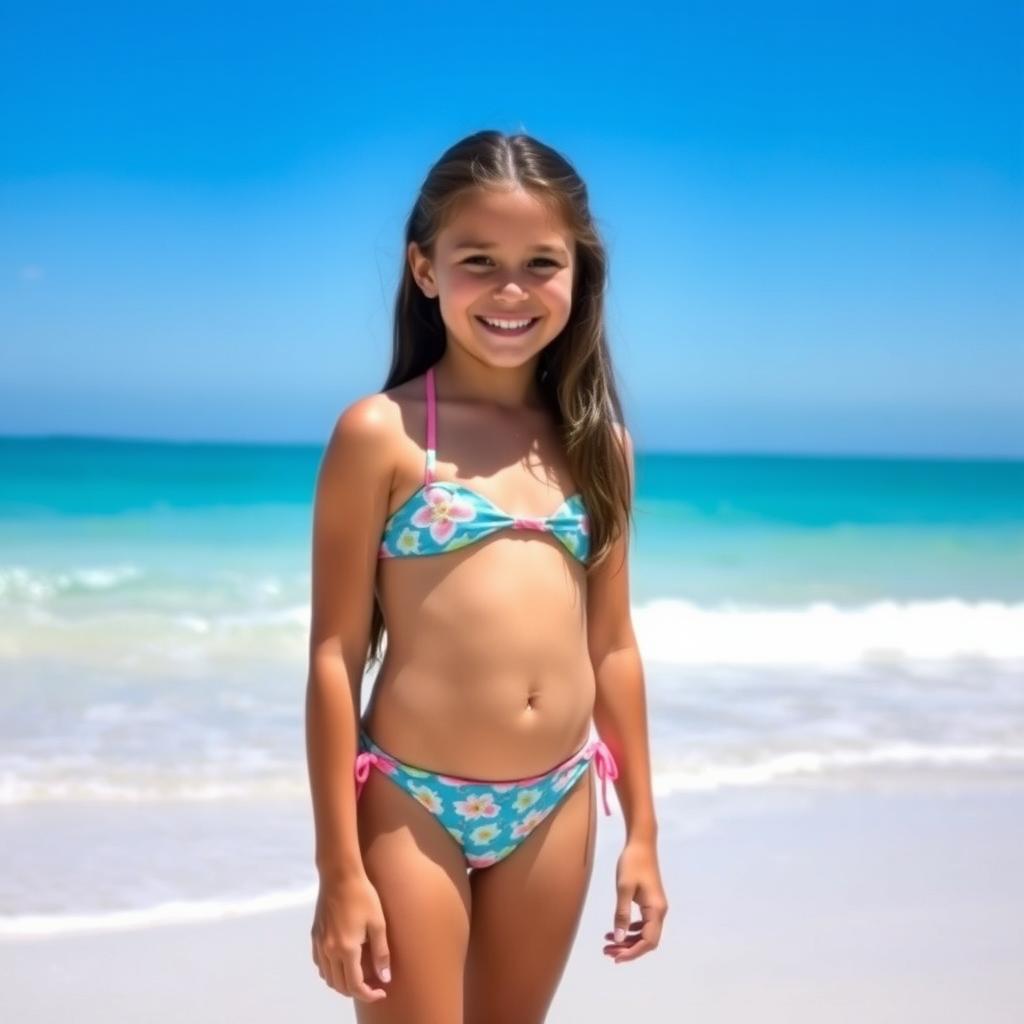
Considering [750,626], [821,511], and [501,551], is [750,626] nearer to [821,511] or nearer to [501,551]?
[501,551]

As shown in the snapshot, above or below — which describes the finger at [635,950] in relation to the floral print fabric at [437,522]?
below

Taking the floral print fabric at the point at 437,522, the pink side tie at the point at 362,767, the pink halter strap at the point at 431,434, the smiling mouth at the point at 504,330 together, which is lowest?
the pink side tie at the point at 362,767

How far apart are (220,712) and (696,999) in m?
3.73

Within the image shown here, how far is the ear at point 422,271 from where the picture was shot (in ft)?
8.00

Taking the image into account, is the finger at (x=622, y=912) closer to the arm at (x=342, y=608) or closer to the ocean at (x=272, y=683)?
the arm at (x=342, y=608)

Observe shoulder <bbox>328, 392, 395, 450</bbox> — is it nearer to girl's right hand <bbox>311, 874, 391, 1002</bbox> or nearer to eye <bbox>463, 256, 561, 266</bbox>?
eye <bbox>463, 256, 561, 266</bbox>

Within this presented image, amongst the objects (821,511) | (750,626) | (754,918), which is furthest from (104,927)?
(821,511)

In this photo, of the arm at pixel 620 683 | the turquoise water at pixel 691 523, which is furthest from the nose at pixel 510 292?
the turquoise water at pixel 691 523

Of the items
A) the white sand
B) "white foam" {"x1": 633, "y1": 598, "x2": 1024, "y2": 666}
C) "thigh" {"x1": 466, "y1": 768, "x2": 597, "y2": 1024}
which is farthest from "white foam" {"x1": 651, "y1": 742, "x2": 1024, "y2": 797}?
"thigh" {"x1": 466, "y1": 768, "x2": 597, "y2": 1024}

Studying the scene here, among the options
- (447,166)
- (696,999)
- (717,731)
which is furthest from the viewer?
(717,731)

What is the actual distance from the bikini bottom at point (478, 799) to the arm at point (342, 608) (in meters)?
0.09

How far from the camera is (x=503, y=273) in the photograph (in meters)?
2.33

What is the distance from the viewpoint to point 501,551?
2322 millimetres

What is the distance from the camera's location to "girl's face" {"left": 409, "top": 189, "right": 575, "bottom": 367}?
7.63 feet
